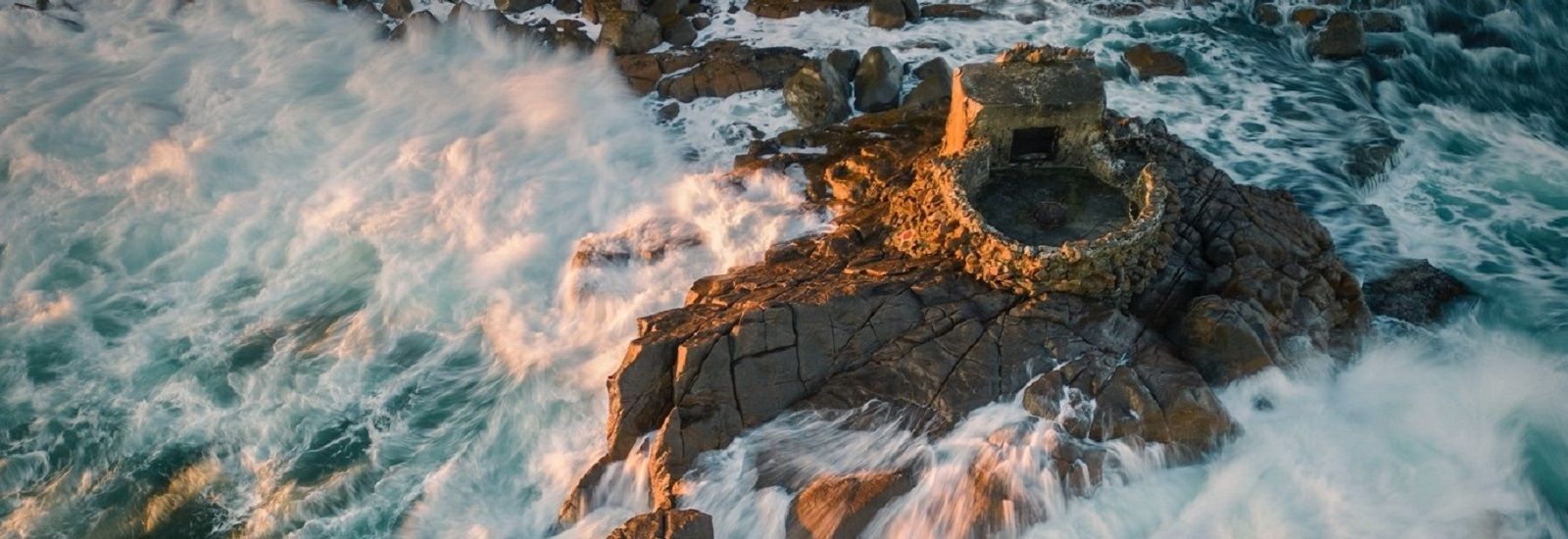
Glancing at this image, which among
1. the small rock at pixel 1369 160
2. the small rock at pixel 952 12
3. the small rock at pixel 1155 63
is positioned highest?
the small rock at pixel 952 12

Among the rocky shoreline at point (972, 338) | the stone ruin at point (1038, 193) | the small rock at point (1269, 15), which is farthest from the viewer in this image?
the small rock at point (1269, 15)

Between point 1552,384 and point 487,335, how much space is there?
16600mm

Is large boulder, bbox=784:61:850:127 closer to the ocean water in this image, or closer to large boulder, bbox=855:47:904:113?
large boulder, bbox=855:47:904:113

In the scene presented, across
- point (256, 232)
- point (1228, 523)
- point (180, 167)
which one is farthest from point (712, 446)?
point (180, 167)

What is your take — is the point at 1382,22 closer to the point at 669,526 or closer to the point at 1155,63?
the point at 1155,63

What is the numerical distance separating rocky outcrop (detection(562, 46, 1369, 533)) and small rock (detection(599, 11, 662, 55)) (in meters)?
9.36

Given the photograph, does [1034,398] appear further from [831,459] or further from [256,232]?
[256,232]

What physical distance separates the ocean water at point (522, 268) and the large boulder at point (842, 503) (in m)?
0.27

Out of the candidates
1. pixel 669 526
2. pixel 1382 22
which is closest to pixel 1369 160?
pixel 1382 22

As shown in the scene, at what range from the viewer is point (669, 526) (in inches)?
486

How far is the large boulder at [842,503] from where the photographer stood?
1241cm

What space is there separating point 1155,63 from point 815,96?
8.27m

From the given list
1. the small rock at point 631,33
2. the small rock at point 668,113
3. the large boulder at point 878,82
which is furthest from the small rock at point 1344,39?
the small rock at point 631,33

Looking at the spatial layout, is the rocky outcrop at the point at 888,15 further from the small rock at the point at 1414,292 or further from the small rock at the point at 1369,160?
the small rock at the point at 1414,292
